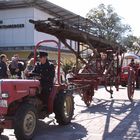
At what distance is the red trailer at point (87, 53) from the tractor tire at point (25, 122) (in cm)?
251

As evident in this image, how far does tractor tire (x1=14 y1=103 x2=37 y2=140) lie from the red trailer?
251 cm

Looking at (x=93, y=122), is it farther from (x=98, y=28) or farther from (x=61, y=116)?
(x=98, y=28)

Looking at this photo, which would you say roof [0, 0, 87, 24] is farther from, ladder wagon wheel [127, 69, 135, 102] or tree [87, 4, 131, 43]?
ladder wagon wheel [127, 69, 135, 102]

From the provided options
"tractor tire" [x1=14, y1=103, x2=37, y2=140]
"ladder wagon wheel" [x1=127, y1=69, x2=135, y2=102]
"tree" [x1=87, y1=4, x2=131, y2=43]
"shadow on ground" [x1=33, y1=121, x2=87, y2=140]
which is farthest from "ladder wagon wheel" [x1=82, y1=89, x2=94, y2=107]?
"tree" [x1=87, y1=4, x2=131, y2=43]

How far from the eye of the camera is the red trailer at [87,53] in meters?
10.4

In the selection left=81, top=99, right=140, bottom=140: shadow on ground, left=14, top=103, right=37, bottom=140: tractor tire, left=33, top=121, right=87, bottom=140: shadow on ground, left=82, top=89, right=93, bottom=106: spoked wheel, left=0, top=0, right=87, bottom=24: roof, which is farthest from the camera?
left=0, top=0, right=87, bottom=24: roof

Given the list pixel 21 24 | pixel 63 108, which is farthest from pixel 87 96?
pixel 21 24

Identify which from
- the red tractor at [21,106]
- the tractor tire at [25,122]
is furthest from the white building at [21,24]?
the tractor tire at [25,122]

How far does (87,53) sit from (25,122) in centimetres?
803

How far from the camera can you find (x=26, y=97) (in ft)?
28.0

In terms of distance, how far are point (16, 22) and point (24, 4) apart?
2249mm

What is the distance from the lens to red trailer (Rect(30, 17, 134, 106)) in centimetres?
1044

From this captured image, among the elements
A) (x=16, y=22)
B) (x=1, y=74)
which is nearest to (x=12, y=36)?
(x=16, y=22)

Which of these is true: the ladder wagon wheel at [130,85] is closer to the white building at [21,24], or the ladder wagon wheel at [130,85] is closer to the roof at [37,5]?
the roof at [37,5]
